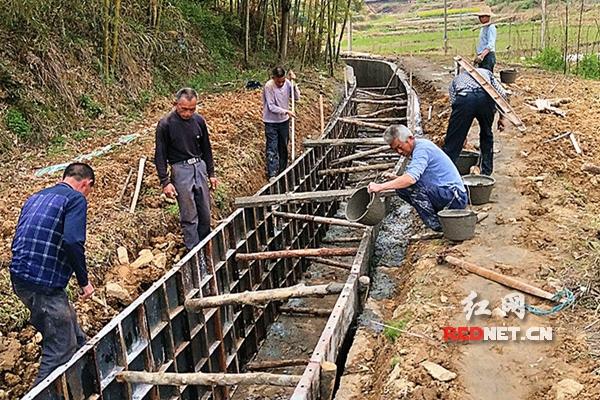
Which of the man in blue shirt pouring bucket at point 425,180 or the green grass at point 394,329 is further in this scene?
the man in blue shirt pouring bucket at point 425,180

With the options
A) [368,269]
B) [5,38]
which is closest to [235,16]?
[5,38]

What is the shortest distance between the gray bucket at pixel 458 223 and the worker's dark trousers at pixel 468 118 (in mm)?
1602

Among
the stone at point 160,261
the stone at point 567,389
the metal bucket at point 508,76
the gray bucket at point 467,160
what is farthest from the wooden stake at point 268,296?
the metal bucket at point 508,76

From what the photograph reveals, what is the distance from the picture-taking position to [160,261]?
21.7ft

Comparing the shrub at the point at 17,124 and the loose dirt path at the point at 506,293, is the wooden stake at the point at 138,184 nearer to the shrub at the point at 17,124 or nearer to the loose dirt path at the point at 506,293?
the shrub at the point at 17,124

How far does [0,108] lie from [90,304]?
4315 mm

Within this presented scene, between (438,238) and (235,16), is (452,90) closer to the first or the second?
(438,238)

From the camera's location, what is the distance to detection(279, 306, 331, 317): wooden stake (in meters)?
7.55

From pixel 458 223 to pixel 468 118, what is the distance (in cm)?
184

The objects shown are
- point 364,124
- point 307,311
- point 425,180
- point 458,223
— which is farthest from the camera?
point 364,124

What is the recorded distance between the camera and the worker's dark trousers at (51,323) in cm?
457

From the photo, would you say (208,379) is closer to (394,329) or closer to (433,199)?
(394,329)

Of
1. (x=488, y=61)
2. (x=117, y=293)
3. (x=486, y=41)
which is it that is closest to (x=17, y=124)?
(x=117, y=293)

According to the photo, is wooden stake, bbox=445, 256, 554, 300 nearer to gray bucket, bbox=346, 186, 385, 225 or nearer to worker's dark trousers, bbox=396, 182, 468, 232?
worker's dark trousers, bbox=396, 182, 468, 232
